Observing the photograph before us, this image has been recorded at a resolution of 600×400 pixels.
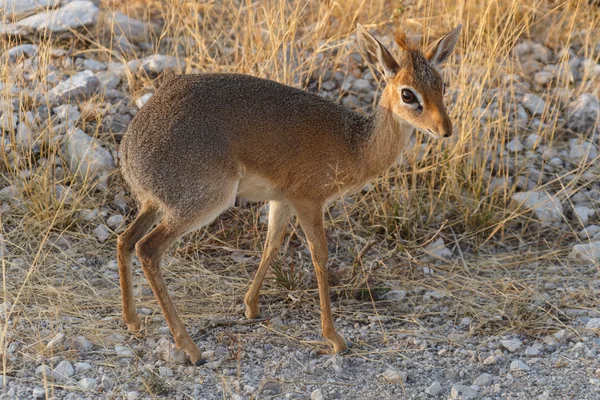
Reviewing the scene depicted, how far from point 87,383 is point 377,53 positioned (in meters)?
2.21

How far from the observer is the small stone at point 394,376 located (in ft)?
14.4

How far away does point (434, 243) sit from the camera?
5.92 meters

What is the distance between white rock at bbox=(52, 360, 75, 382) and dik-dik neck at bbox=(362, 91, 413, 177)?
1870 mm

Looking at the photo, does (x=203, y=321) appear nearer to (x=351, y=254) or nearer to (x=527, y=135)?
(x=351, y=254)

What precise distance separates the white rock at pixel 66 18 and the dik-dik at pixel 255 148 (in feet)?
9.06

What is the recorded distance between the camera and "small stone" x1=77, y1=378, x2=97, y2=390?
4.21m

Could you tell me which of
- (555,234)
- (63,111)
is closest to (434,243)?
(555,234)

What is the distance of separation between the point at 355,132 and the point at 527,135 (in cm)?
231

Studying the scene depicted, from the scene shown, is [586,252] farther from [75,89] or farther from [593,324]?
[75,89]

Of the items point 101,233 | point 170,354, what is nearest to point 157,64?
point 101,233

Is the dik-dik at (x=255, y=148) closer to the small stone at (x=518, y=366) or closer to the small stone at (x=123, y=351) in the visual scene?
the small stone at (x=123, y=351)

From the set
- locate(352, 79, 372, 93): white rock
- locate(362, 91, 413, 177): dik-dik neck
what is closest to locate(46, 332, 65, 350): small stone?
locate(362, 91, 413, 177): dik-dik neck

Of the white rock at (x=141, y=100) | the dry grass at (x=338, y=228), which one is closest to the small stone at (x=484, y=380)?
the dry grass at (x=338, y=228)

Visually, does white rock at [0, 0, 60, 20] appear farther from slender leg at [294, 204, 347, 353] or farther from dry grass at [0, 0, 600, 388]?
slender leg at [294, 204, 347, 353]
